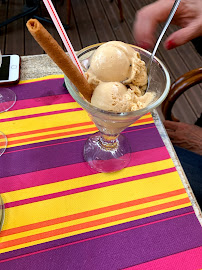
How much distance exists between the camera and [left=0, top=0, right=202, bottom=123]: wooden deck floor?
170 centimetres

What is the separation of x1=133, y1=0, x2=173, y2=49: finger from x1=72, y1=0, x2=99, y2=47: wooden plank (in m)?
Answer: 1.23

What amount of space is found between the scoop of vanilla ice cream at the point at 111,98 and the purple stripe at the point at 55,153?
0.55ft

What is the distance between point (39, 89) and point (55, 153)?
0.22 meters

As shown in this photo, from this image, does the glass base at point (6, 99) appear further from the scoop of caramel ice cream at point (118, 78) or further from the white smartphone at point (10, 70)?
the scoop of caramel ice cream at point (118, 78)

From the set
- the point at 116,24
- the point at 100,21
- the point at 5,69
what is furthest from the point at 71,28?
the point at 5,69

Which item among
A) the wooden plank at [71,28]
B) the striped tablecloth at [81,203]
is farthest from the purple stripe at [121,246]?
the wooden plank at [71,28]

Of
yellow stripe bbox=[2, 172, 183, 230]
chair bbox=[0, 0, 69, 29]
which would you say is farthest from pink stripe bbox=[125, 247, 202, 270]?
chair bbox=[0, 0, 69, 29]

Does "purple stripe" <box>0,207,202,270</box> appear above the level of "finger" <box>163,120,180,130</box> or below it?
above

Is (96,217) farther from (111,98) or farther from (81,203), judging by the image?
(111,98)

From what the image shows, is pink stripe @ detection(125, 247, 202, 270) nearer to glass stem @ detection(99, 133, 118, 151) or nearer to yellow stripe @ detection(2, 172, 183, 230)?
yellow stripe @ detection(2, 172, 183, 230)

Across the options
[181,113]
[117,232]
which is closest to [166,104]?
[117,232]

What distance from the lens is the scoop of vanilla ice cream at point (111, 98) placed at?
19.9 inches

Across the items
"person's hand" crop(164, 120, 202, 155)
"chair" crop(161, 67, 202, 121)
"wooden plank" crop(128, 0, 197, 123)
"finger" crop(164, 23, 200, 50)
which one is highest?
"finger" crop(164, 23, 200, 50)

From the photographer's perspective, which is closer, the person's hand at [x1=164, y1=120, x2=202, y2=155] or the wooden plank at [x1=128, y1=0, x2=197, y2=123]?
the person's hand at [x1=164, y1=120, x2=202, y2=155]
